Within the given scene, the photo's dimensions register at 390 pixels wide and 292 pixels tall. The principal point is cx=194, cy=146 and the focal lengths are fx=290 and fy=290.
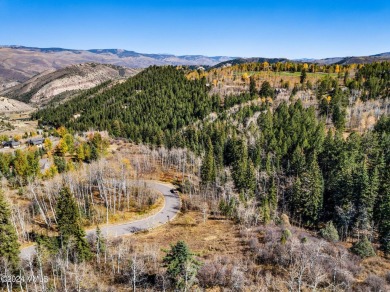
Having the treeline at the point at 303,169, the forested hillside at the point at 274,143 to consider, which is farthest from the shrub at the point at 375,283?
the treeline at the point at 303,169

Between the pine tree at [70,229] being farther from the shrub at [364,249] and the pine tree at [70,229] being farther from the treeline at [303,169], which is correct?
the shrub at [364,249]

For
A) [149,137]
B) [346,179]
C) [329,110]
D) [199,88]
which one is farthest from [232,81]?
[346,179]

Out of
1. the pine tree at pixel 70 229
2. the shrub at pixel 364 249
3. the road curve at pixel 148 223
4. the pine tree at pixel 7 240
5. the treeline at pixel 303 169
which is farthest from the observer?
the treeline at pixel 303 169

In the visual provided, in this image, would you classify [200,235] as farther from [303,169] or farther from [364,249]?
[303,169]

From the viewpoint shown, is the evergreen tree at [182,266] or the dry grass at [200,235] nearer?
the evergreen tree at [182,266]

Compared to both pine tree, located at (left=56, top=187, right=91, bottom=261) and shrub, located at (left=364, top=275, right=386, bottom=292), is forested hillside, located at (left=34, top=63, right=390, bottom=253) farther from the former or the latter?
pine tree, located at (left=56, top=187, right=91, bottom=261)

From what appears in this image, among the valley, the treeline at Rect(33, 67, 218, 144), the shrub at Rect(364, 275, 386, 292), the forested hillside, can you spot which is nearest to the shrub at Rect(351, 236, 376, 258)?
the valley
